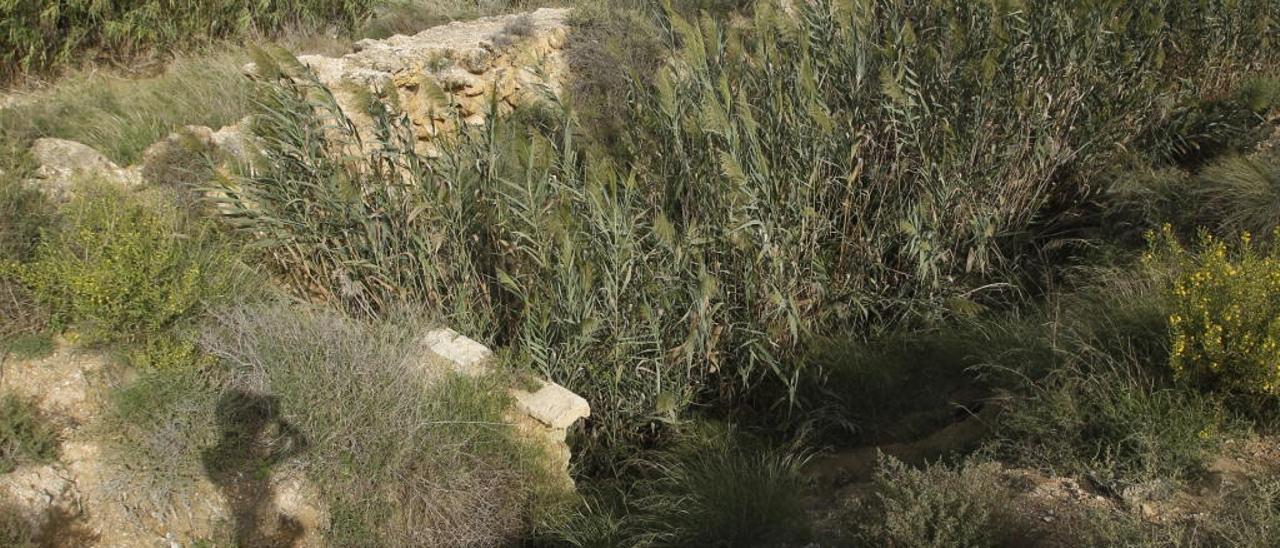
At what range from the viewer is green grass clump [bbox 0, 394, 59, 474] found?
3488 mm

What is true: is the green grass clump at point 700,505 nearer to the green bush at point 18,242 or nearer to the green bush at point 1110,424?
the green bush at point 1110,424

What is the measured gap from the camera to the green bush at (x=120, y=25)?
292 inches

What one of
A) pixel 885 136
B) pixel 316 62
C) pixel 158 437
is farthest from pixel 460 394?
pixel 316 62

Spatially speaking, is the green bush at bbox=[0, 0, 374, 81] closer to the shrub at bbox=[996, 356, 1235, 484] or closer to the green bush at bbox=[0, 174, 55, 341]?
the green bush at bbox=[0, 174, 55, 341]

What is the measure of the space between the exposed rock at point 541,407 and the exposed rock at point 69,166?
2819 millimetres

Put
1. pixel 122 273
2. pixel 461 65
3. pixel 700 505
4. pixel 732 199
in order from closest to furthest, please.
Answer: pixel 700 505, pixel 122 273, pixel 732 199, pixel 461 65

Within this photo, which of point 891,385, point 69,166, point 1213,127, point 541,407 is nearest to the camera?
point 541,407

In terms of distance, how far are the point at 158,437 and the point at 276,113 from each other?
5.16 ft

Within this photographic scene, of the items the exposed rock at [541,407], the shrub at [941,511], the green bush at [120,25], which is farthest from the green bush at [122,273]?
the green bush at [120,25]

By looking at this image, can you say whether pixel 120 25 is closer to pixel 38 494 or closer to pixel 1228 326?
pixel 38 494

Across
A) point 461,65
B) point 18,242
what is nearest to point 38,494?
point 18,242

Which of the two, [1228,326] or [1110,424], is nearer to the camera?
[1228,326]

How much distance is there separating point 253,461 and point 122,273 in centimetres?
114

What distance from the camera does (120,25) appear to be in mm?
7770
